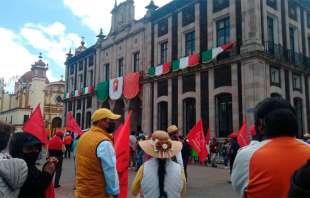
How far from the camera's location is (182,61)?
22422 mm

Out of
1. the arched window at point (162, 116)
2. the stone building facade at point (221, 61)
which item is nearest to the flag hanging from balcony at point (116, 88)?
the stone building facade at point (221, 61)

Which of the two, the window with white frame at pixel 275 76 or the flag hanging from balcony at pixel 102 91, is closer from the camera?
the window with white frame at pixel 275 76

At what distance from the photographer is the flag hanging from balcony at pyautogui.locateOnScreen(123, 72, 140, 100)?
87.0 feet

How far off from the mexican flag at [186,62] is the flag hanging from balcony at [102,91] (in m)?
8.84

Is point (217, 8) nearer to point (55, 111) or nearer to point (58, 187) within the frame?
point (58, 187)

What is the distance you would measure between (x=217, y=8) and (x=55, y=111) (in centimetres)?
4511

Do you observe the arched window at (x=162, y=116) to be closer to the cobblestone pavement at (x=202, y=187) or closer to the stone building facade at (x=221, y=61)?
the stone building facade at (x=221, y=61)

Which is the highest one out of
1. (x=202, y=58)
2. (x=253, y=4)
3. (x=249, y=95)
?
(x=253, y=4)

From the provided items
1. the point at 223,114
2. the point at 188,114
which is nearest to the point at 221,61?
the point at 223,114

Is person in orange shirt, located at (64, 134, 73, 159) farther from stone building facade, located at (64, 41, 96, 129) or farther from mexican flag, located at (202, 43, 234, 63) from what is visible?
mexican flag, located at (202, 43, 234, 63)

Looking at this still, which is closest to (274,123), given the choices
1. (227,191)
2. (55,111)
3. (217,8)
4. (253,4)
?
(227,191)

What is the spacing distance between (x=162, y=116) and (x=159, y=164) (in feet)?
68.7

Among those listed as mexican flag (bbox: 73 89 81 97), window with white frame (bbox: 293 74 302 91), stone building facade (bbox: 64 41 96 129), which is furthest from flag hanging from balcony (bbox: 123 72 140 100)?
window with white frame (bbox: 293 74 302 91)

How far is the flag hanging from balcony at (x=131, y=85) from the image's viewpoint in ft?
87.0
